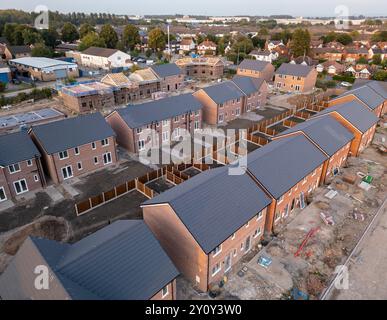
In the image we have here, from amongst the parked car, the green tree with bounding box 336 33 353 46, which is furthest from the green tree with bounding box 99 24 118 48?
Result: the green tree with bounding box 336 33 353 46

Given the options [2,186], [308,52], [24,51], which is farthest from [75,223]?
[308,52]

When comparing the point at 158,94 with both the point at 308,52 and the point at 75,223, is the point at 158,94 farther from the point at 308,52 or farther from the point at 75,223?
the point at 308,52

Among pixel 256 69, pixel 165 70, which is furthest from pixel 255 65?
pixel 165 70

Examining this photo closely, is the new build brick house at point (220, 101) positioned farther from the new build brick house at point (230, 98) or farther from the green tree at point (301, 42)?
the green tree at point (301, 42)

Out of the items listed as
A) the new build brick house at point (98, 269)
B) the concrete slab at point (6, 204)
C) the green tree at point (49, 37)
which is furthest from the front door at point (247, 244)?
the green tree at point (49, 37)

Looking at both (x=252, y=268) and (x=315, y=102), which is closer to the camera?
(x=252, y=268)

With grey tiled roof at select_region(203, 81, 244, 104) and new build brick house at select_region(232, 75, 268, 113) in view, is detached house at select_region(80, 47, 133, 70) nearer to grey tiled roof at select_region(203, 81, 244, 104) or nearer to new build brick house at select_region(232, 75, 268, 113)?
new build brick house at select_region(232, 75, 268, 113)
